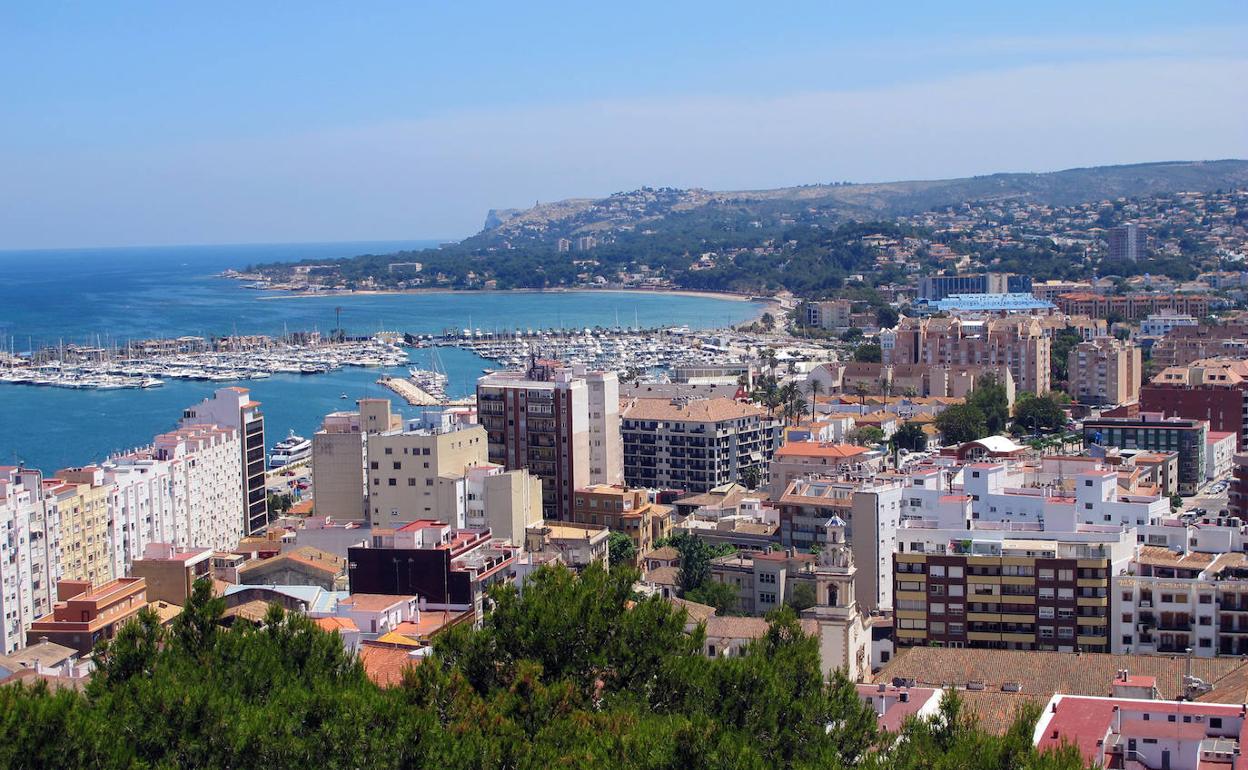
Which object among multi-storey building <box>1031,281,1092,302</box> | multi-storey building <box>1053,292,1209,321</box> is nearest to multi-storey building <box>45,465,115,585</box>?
multi-storey building <box>1053,292,1209,321</box>

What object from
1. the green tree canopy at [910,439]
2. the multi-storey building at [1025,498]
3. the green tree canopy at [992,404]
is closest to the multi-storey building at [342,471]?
the multi-storey building at [1025,498]

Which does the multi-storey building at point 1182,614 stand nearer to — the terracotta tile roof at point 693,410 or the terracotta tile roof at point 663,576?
the terracotta tile roof at point 663,576

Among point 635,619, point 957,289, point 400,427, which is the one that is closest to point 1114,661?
point 635,619

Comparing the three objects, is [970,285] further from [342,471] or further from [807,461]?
[342,471]

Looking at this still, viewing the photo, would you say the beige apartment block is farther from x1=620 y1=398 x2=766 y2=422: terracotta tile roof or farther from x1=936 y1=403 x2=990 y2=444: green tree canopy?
x1=936 y1=403 x2=990 y2=444: green tree canopy

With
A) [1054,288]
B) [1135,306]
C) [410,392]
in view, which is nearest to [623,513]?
[410,392]
